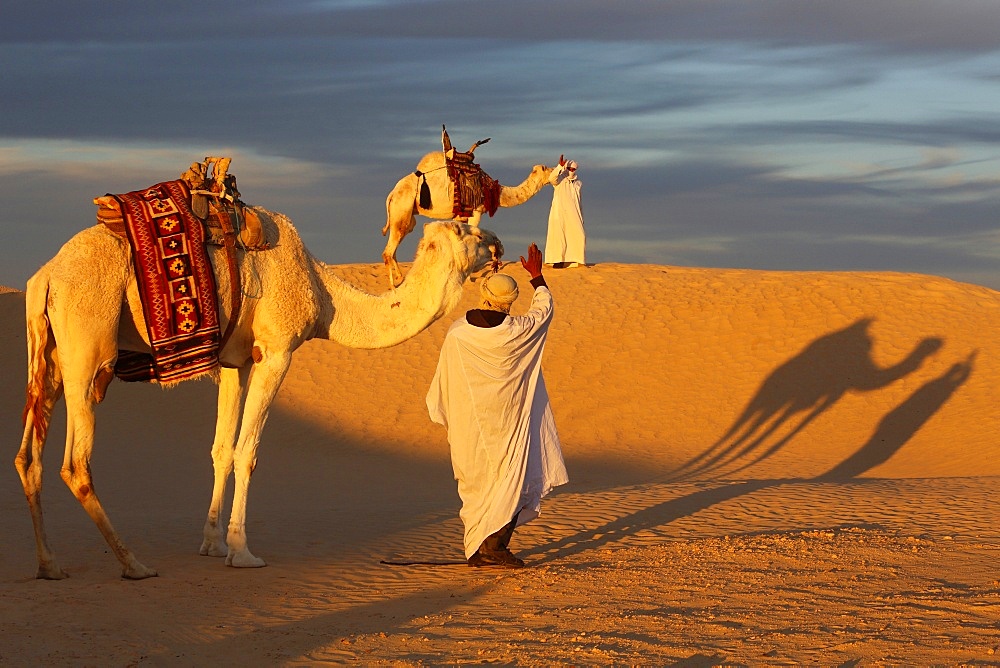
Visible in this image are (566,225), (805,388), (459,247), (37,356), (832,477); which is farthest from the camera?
(566,225)

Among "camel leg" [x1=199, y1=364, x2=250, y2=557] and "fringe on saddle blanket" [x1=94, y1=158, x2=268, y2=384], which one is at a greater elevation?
"fringe on saddle blanket" [x1=94, y1=158, x2=268, y2=384]

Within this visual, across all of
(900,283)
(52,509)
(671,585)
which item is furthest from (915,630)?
(900,283)

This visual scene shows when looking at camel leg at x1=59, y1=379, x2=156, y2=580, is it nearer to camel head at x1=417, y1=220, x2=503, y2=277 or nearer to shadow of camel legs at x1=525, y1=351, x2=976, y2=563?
camel head at x1=417, y1=220, x2=503, y2=277

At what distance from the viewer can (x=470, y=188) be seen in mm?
17938

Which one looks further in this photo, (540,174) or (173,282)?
(540,174)

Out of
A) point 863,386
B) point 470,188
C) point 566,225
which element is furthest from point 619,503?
point 566,225

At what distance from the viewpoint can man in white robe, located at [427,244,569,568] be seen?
8844 mm

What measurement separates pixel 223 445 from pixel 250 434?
18.4 inches

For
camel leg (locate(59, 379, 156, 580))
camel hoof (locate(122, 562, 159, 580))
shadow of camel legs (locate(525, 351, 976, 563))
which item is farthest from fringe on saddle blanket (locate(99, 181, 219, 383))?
shadow of camel legs (locate(525, 351, 976, 563))

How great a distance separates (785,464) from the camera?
18.0m

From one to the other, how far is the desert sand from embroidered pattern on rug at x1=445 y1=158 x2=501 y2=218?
3.96 m

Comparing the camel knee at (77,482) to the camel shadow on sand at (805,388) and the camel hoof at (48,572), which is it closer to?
the camel hoof at (48,572)

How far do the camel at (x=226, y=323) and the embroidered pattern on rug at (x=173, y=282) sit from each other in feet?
0.48

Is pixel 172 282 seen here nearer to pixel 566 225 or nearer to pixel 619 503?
pixel 619 503
